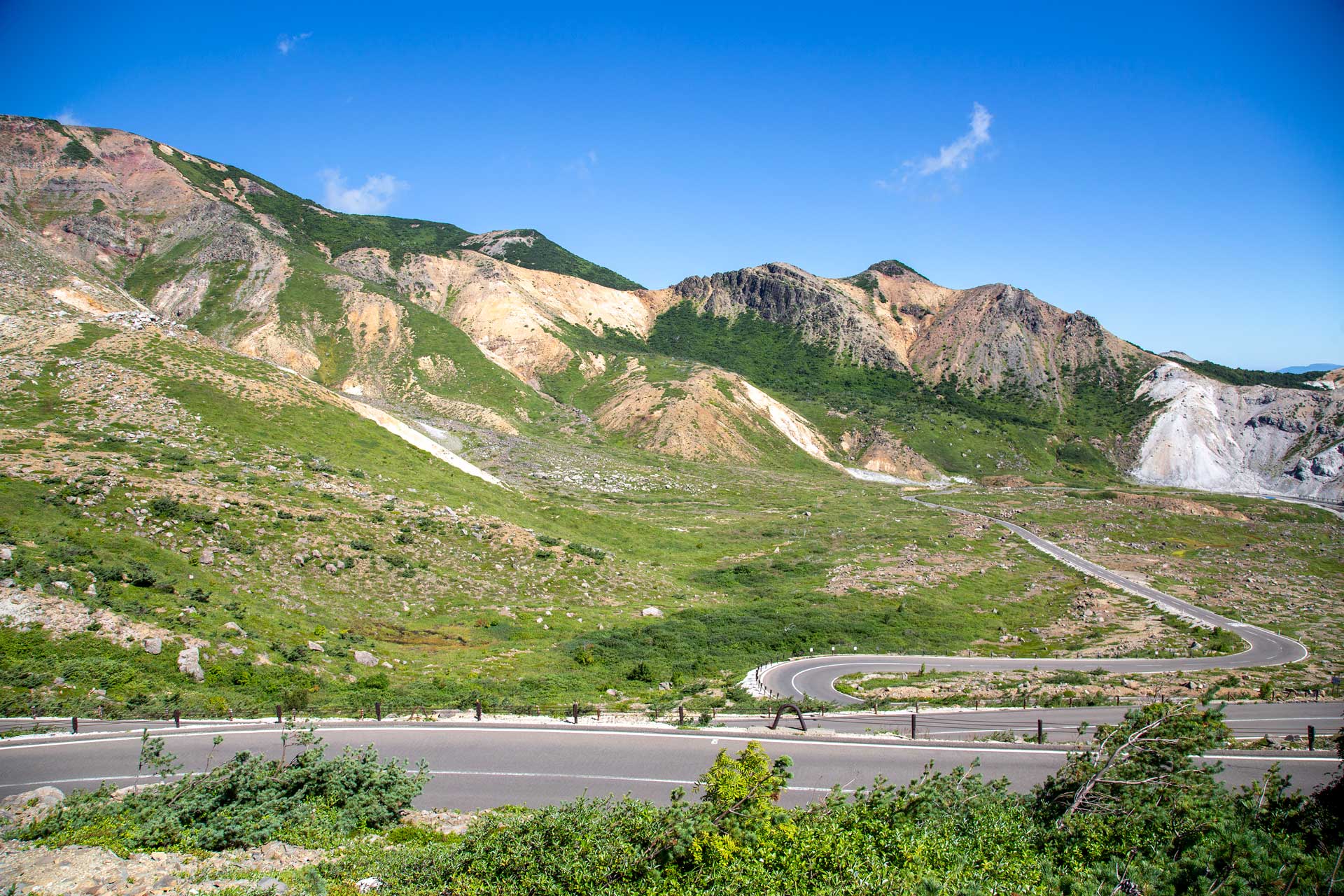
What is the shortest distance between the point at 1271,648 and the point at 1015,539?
106 feet

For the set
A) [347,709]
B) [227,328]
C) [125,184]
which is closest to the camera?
[347,709]

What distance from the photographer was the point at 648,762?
15359 millimetres

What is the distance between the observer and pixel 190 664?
21422 mm

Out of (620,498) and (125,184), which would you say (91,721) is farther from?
(125,184)

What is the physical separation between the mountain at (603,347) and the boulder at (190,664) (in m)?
51.5

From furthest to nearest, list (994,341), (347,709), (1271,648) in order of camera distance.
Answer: (994,341) → (1271,648) → (347,709)

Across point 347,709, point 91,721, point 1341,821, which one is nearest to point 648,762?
point 347,709

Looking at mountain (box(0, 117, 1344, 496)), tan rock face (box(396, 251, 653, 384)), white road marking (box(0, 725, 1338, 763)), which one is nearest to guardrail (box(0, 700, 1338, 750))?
white road marking (box(0, 725, 1338, 763))

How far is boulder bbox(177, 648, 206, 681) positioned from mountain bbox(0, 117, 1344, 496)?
51.5 meters

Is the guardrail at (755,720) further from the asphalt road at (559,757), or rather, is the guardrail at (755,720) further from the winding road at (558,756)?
the asphalt road at (559,757)

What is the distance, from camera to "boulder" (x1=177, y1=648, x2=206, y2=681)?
69.5 ft

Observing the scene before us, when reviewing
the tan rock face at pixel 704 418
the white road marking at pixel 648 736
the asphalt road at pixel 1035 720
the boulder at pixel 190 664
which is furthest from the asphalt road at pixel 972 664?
the tan rock face at pixel 704 418

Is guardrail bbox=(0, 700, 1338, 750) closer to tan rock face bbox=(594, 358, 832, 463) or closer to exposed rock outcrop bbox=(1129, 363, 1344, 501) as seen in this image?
tan rock face bbox=(594, 358, 832, 463)

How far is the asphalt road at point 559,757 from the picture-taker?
13773mm
